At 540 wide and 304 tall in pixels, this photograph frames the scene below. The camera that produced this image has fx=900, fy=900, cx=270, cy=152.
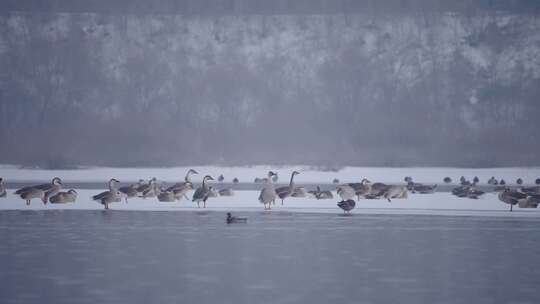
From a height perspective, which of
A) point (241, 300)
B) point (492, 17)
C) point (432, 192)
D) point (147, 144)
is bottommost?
point (241, 300)

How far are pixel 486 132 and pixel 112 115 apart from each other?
2763cm

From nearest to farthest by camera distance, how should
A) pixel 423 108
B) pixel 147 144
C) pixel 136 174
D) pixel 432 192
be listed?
pixel 432 192
pixel 136 174
pixel 147 144
pixel 423 108

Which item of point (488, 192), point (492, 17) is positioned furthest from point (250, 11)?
point (488, 192)

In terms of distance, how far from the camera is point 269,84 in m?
70.1

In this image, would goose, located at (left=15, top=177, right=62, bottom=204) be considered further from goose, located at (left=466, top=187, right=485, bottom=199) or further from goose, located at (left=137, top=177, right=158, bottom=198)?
goose, located at (left=466, top=187, right=485, bottom=199)

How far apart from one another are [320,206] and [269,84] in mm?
47655

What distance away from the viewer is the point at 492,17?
242ft

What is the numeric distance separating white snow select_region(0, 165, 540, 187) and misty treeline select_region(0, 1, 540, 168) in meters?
10.9

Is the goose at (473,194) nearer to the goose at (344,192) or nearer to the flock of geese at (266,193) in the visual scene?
the flock of geese at (266,193)

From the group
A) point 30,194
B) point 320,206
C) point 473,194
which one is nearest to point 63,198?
point 30,194

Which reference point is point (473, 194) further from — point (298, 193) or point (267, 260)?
point (267, 260)

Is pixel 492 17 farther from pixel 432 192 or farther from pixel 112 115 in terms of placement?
pixel 432 192

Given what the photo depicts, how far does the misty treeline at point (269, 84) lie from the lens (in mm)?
62688

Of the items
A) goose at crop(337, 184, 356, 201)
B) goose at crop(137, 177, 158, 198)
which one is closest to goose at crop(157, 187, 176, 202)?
goose at crop(137, 177, 158, 198)
